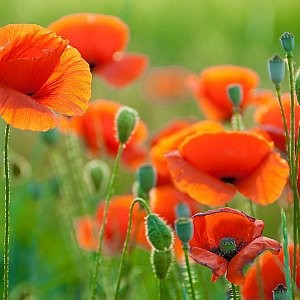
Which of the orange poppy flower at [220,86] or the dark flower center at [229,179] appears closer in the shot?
the dark flower center at [229,179]

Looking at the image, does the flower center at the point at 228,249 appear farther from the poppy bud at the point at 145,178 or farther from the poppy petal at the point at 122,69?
the poppy petal at the point at 122,69

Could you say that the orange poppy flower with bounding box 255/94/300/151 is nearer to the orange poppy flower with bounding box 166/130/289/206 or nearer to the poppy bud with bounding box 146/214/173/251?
the orange poppy flower with bounding box 166/130/289/206

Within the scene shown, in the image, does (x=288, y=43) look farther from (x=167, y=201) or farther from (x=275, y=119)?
(x=167, y=201)

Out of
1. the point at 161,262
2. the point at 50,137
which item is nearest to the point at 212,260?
the point at 161,262

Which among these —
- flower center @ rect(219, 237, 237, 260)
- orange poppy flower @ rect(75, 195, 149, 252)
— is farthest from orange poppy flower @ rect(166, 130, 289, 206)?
orange poppy flower @ rect(75, 195, 149, 252)

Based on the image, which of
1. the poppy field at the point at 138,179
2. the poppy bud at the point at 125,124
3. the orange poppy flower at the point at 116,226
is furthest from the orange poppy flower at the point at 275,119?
the orange poppy flower at the point at 116,226

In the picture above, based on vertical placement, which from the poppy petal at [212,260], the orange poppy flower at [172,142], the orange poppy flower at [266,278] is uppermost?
the orange poppy flower at [172,142]

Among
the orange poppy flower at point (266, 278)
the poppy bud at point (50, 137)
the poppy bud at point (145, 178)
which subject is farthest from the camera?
the poppy bud at point (50, 137)
